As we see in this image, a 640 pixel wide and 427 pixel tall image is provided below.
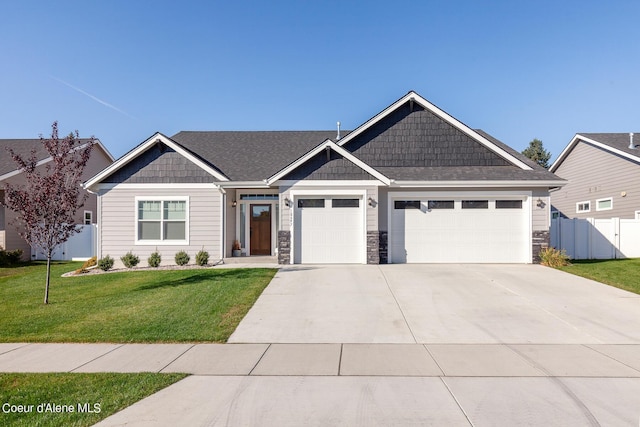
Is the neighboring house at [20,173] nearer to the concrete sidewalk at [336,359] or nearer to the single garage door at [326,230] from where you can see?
the single garage door at [326,230]

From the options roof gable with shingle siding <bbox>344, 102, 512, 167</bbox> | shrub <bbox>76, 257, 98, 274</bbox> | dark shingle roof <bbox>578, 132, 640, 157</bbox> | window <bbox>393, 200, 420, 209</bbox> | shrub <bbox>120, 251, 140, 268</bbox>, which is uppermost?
dark shingle roof <bbox>578, 132, 640, 157</bbox>

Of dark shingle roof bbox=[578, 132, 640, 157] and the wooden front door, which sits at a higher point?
dark shingle roof bbox=[578, 132, 640, 157]

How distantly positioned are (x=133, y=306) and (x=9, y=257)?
12.1m

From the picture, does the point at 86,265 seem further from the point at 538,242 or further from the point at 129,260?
the point at 538,242

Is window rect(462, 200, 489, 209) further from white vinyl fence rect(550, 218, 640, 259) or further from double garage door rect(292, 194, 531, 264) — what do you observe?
white vinyl fence rect(550, 218, 640, 259)

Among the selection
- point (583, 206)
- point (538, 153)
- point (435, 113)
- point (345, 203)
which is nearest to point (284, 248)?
point (345, 203)

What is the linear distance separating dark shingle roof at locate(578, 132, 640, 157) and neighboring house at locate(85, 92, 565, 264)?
26.6 ft

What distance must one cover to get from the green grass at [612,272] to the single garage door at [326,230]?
294 inches

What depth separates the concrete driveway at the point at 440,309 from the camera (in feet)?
20.5

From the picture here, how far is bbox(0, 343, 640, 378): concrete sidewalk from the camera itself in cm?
471

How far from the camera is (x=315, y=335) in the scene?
629 centimetres

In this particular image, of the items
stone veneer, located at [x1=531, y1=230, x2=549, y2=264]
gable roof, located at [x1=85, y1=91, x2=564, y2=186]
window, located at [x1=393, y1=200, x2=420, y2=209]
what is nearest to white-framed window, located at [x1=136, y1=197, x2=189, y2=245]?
gable roof, located at [x1=85, y1=91, x2=564, y2=186]

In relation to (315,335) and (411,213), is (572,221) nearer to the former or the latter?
(411,213)

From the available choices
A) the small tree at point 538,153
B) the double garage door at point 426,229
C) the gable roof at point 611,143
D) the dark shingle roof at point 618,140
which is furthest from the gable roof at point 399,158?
the small tree at point 538,153
